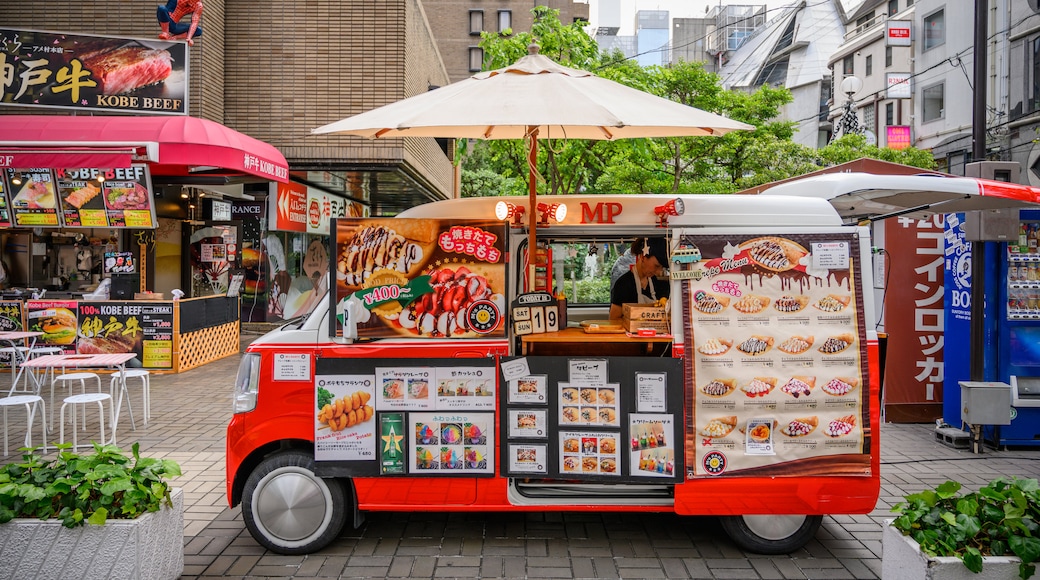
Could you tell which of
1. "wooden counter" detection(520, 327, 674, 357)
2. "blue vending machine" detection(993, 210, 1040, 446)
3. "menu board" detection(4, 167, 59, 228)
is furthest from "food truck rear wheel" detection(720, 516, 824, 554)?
"menu board" detection(4, 167, 59, 228)

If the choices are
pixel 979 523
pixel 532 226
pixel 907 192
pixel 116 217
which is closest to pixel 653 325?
pixel 532 226

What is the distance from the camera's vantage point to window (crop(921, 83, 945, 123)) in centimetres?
3005

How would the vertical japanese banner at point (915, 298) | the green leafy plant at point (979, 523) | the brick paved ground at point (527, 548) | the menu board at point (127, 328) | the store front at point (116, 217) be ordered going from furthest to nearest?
the menu board at point (127, 328) < the store front at point (116, 217) < the vertical japanese banner at point (915, 298) < the brick paved ground at point (527, 548) < the green leafy plant at point (979, 523)

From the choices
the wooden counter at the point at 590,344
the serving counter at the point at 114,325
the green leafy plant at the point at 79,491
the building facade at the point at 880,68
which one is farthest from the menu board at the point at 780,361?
the building facade at the point at 880,68

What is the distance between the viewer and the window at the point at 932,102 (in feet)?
98.6

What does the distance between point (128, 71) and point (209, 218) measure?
4.36 m

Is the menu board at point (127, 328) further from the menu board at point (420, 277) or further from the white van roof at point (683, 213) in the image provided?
the white van roof at point (683, 213)

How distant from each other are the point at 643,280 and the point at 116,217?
8.41 meters

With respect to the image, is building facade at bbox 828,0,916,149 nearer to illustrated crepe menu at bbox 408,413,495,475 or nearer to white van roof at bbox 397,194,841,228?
white van roof at bbox 397,194,841,228

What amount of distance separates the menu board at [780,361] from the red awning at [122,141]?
8384 mm

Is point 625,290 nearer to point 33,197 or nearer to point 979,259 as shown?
point 979,259

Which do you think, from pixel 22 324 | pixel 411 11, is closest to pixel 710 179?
pixel 411 11

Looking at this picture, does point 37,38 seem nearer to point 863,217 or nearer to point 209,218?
point 209,218

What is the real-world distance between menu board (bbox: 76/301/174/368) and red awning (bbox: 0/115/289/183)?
275cm
